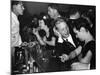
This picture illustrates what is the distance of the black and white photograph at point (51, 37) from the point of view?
6.65ft

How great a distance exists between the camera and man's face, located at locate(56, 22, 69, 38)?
2.16 meters

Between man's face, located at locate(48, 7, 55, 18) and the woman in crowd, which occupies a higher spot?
man's face, located at locate(48, 7, 55, 18)

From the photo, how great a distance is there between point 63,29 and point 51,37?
0.67ft

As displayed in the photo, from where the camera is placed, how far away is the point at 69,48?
7.18 ft

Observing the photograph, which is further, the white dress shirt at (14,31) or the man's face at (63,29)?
the man's face at (63,29)

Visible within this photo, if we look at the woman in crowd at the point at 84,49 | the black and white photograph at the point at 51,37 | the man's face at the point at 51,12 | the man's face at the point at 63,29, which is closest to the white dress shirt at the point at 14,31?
the black and white photograph at the point at 51,37

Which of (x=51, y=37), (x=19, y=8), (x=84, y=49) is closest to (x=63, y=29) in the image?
(x=51, y=37)

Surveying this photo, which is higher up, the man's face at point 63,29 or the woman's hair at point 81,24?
the woman's hair at point 81,24

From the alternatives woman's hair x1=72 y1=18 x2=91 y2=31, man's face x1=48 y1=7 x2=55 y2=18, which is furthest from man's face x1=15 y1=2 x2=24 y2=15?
woman's hair x1=72 y1=18 x2=91 y2=31

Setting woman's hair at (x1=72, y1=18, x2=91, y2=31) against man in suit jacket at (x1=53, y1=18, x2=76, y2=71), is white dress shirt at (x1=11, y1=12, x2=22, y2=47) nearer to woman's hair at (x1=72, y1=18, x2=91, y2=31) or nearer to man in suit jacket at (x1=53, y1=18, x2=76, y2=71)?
man in suit jacket at (x1=53, y1=18, x2=76, y2=71)

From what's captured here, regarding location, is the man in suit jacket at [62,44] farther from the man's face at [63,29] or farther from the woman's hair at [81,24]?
the woman's hair at [81,24]

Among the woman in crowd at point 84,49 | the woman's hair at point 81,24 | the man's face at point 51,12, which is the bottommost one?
the woman in crowd at point 84,49

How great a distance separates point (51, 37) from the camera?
7.01ft
